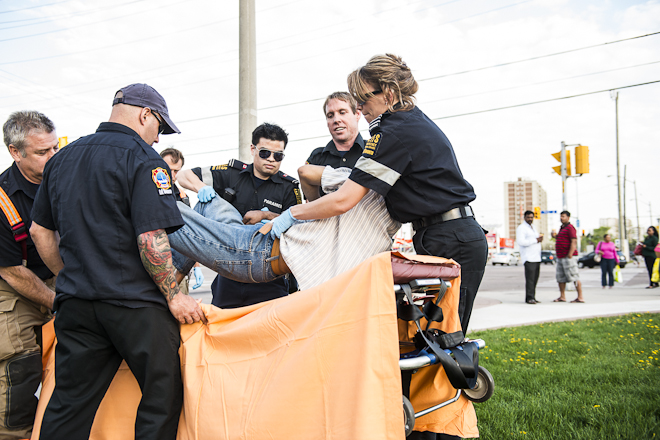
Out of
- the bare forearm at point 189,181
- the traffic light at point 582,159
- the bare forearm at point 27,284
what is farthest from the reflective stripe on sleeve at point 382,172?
the traffic light at point 582,159

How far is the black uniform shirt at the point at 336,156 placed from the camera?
387 centimetres

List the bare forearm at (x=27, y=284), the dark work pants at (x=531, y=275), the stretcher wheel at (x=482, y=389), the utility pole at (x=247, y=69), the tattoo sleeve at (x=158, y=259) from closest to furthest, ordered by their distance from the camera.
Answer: the tattoo sleeve at (x=158, y=259)
the stretcher wheel at (x=482, y=389)
the bare forearm at (x=27, y=284)
the utility pole at (x=247, y=69)
the dark work pants at (x=531, y=275)

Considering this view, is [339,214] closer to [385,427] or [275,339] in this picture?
[275,339]

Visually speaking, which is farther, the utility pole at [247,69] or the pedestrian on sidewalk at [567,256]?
the pedestrian on sidewalk at [567,256]

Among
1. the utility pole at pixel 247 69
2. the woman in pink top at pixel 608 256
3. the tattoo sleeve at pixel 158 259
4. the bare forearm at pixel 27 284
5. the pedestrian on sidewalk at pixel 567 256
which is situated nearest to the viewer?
the tattoo sleeve at pixel 158 259

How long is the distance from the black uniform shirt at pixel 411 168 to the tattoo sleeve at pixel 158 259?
102cm

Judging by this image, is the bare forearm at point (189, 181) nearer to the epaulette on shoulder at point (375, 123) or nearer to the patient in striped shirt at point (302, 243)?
the patient in striped shirt at point (302, 243)

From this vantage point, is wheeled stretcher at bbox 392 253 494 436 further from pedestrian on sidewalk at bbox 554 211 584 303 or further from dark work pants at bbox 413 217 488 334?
pedestrian on sidewalk at bbox 554 211 584 303

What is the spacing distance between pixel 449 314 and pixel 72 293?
1859 mm

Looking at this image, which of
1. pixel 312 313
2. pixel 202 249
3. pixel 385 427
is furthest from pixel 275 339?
pixel 202 249

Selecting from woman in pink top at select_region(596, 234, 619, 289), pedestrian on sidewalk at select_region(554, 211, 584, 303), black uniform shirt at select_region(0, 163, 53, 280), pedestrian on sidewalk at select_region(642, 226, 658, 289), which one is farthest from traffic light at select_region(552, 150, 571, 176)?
black uniform shirt at select_region(0, 163, 53, 280)

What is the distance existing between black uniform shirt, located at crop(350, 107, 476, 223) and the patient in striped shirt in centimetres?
20

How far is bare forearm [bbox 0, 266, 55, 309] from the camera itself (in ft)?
8.16

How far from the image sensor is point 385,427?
5.43ft
